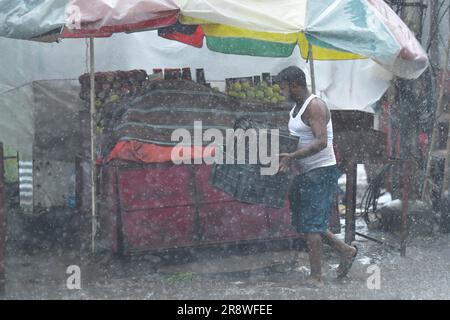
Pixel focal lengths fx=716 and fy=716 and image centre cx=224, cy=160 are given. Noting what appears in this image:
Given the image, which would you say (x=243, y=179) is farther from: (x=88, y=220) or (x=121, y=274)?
(x=88, y=220)

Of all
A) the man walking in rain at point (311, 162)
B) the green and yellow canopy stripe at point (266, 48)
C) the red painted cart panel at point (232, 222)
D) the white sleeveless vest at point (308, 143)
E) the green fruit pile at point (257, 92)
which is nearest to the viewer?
the man walking in rain at point (311, 162)

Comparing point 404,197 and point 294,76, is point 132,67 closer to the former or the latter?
point 294,76

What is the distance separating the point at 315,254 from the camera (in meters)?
6.18

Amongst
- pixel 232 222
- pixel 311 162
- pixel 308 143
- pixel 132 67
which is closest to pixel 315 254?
pixel 311 162

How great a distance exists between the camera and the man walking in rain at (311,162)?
587cm

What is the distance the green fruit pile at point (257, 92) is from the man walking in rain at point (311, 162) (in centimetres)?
169

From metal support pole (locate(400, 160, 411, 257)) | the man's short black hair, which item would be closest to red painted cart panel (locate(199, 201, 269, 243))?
metal support pole (locate(400, 160, 411, 257))

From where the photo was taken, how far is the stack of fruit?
7449 mm

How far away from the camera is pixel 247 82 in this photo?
8.08 m

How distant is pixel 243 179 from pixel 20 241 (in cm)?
329

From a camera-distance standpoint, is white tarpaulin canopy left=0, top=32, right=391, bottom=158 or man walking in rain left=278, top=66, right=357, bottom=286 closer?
man walking in rain left=278, top=66, right=357, bottom=286

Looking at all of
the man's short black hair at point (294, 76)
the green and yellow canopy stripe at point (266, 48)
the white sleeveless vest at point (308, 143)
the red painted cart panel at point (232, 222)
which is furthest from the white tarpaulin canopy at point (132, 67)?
the man's short black hair at point (294, 76)

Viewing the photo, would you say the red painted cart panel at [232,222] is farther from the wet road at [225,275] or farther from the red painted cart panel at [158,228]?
the wet road at [225,275]

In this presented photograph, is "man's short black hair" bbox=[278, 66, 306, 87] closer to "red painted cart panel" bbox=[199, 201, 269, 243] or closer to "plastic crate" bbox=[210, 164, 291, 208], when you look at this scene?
"plastic crate" bbox=[210, 164, 291, 208]
